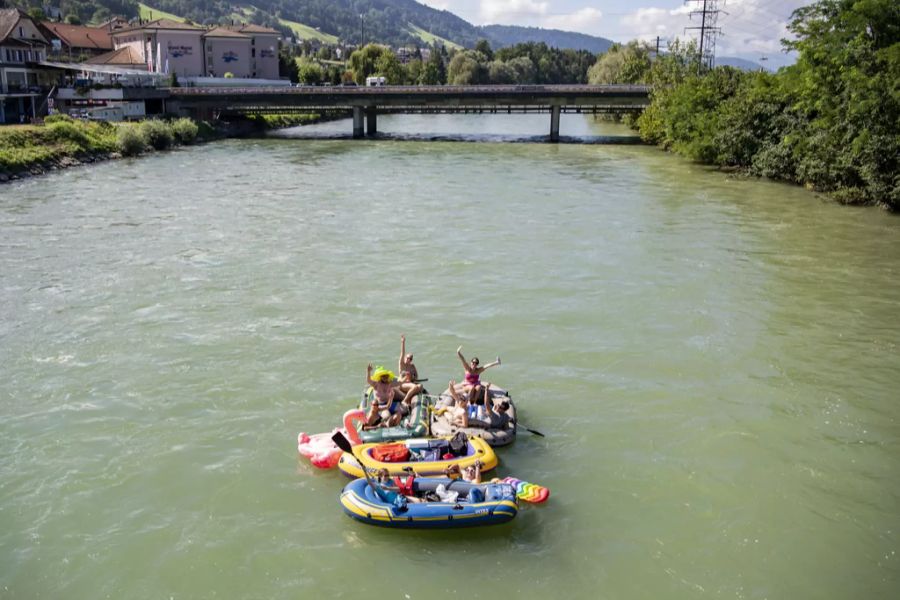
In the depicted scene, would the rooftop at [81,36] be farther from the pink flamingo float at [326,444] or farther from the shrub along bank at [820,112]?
the pink flamingo float at [326,444]

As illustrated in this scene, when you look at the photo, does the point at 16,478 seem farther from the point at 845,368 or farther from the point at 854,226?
the point at 854,226

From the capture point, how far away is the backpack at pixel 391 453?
13897 mm

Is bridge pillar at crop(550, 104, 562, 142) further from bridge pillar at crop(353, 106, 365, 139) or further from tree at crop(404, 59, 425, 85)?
tree at crop(404, 59, 425, 85)

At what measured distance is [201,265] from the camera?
28656 mm

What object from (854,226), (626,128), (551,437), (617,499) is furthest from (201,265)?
(626,128)

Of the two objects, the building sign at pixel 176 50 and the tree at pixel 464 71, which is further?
the tree at pixel 464 71

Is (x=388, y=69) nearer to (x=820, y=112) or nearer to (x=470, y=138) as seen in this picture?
(x=470, y=138)

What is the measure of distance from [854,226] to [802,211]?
162 inches

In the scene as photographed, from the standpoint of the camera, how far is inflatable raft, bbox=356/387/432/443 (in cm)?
1483

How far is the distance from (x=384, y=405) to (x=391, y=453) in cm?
177

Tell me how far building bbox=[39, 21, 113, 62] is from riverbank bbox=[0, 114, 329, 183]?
5007 centimetres

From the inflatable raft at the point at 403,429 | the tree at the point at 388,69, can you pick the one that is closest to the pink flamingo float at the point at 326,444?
the inflatable raft at the point at 403,429

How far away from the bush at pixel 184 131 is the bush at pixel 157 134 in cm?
210

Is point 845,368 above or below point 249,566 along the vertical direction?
above
